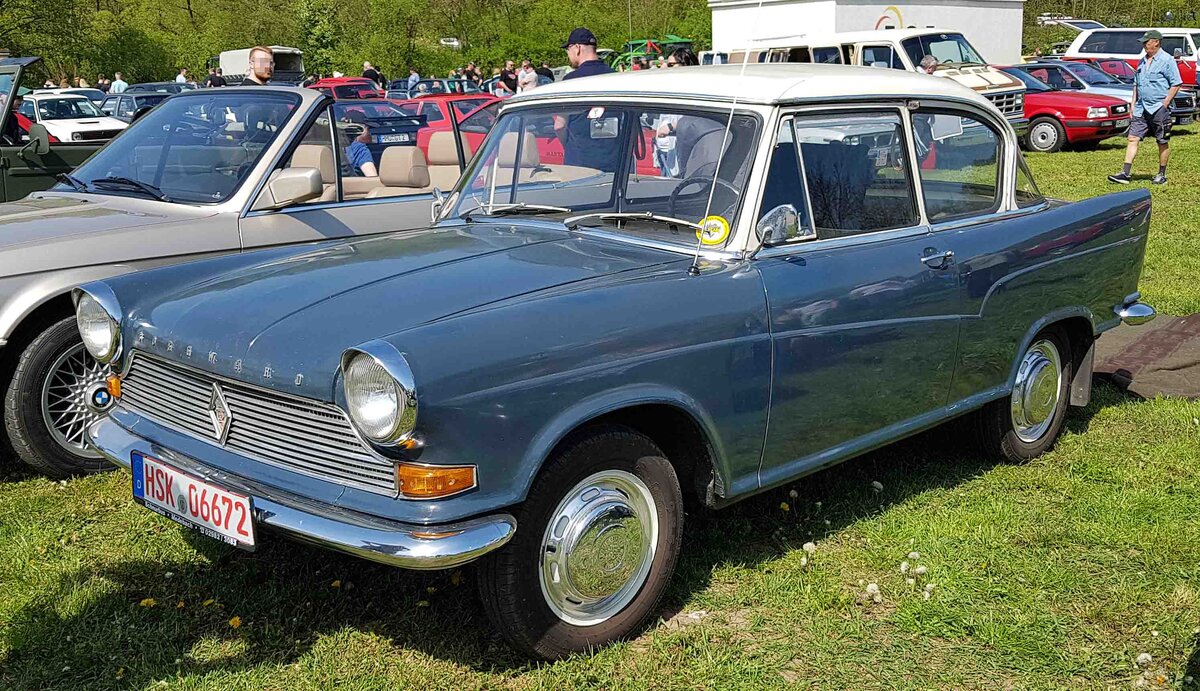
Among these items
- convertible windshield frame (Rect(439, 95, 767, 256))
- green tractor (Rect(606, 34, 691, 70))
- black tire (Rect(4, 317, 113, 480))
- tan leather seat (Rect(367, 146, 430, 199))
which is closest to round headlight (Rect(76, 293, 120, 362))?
black tire (Rect(4, 317, 113, 480))

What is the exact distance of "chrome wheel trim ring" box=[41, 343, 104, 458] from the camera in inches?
192

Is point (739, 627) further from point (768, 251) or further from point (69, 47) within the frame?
point (69, 47)

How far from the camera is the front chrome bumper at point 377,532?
9.43 feet

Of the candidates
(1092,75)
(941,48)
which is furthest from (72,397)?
(1092,75)

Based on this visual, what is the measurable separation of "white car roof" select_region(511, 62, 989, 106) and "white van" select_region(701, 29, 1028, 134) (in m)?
13.5

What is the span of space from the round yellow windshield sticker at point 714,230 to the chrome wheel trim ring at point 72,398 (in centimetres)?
280

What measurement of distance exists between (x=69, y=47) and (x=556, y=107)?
139ft

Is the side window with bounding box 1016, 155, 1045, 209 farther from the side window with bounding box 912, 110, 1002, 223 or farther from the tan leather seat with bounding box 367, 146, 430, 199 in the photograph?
the tan leather seat with bounding box 367, 146, 430, 199

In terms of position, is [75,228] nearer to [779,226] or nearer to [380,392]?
[380,392]

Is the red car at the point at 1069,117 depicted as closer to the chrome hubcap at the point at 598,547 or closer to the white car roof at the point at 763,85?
the white car roof at the point at 763,85

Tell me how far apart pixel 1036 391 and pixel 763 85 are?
2066 millimetres

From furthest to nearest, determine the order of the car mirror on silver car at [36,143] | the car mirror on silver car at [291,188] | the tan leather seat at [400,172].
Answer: the car mirror on silver car at [36,143] < the tan leather seat at [400,172] < the car mirror on silver car at [291,188]

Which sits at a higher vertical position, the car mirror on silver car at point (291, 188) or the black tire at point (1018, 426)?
the car mirror on silver car at point (291, 188)

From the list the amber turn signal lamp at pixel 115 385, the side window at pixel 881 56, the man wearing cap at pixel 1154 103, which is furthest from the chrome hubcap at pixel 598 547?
the side window at pixel 881 56
